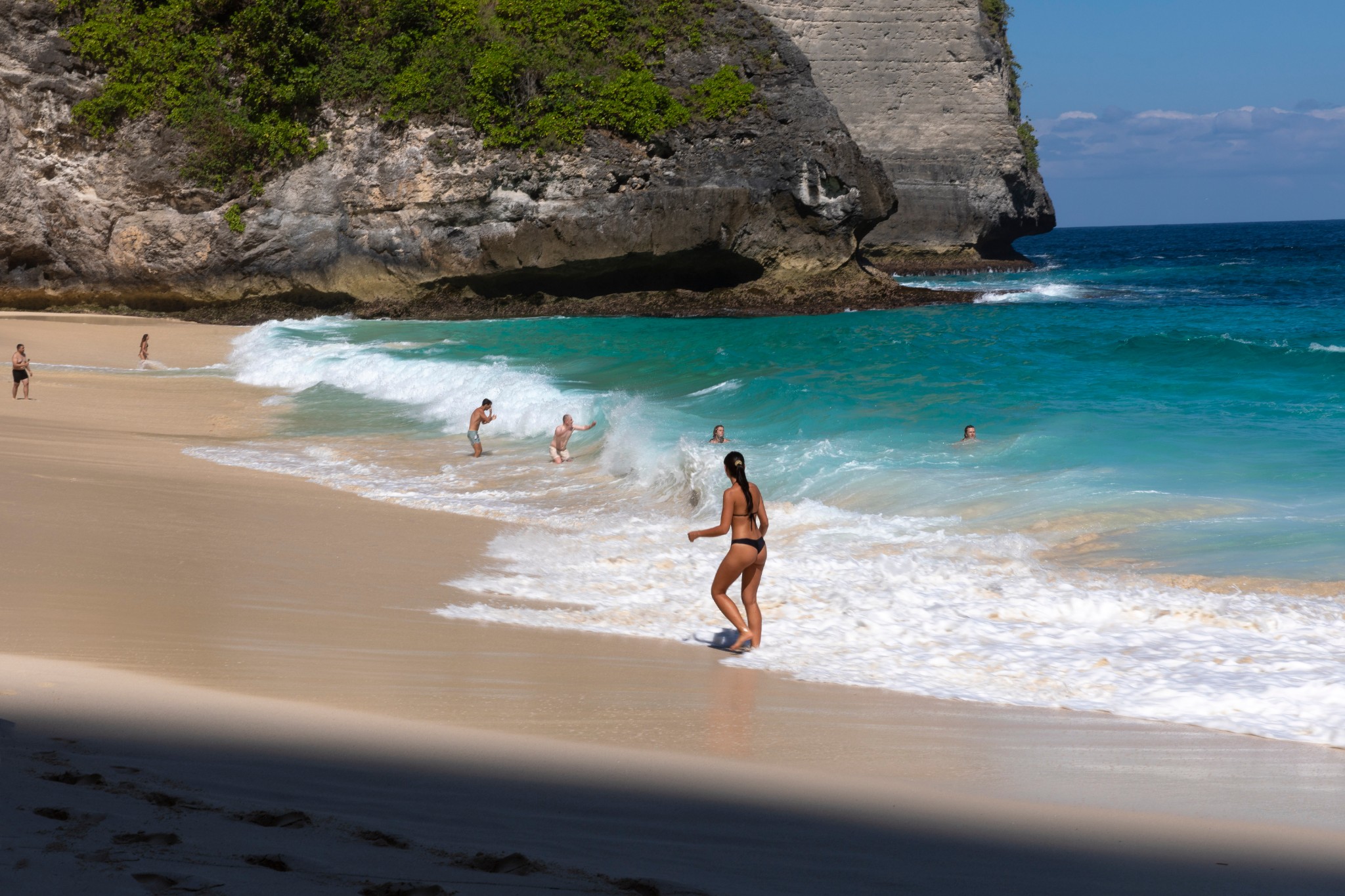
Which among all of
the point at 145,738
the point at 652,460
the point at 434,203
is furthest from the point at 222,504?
the point at 434,203

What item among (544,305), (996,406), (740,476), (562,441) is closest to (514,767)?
(740,476)

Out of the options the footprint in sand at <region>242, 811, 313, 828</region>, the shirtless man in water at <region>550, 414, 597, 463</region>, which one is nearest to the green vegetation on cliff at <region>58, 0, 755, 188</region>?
the shirtless man in water at <region>550, 414, 597, 463</region>

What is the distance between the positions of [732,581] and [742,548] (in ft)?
0.71

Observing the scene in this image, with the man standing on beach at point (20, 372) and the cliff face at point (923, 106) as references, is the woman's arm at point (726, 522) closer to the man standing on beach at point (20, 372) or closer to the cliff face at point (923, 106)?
the man standing on beach at point (20, 372)

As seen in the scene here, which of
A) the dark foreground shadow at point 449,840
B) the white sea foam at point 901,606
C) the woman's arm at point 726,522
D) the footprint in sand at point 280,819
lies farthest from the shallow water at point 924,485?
the footprint in sand at point 280,819

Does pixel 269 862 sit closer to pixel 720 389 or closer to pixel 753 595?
pixel 753 595

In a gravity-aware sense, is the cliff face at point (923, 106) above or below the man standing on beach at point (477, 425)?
above

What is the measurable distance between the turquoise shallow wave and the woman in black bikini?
3.24 meters

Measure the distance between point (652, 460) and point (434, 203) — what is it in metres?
20.6

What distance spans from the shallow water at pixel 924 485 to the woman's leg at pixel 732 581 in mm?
230

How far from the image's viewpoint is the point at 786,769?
468 cm

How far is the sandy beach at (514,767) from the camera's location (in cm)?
323

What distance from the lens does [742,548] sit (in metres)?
7.20

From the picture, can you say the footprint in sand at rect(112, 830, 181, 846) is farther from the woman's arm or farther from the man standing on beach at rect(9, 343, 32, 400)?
the man standing on beach at rect(9, 343, 32, 400)
